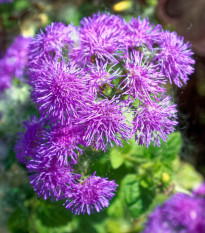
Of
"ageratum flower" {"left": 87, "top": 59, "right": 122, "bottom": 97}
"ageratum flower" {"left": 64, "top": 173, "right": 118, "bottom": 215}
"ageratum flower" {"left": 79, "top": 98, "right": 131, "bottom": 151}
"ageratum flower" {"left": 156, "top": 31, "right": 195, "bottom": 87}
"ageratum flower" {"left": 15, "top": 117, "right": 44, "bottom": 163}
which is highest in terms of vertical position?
"ageratum flower" {"left": 156, "top": 31, "right": 195, "bottom": 87}

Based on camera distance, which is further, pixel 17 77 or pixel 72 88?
pixel 17 77

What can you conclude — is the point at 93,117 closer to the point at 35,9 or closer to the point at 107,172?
the point at 107,172

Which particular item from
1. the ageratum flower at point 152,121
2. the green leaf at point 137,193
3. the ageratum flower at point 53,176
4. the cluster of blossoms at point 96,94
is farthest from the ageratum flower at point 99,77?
the green leaf at point 137,193

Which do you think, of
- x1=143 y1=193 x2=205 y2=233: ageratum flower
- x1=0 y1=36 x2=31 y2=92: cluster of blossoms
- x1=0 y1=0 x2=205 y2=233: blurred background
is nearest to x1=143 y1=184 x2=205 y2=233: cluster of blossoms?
x1=143 y1=193 x2=205 y2=233: ageratum flower

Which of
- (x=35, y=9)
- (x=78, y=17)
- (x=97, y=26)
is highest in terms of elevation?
(x=35, y=9)

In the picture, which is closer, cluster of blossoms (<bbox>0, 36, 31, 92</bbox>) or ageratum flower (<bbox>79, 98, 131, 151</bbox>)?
ageratum flower (<bbox>79, 98, 131, 151</bbox>)

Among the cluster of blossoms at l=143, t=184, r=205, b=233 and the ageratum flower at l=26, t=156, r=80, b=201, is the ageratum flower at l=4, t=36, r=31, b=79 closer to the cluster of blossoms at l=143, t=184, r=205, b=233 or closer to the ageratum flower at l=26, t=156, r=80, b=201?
the ageratum flower at l=26, t=156, r=80, b=201

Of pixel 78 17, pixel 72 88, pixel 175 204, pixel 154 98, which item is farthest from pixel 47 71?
pixel 175 204

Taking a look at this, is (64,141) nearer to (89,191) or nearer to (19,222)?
(89,191)

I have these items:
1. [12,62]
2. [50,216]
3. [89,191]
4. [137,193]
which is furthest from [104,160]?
[12,62]
